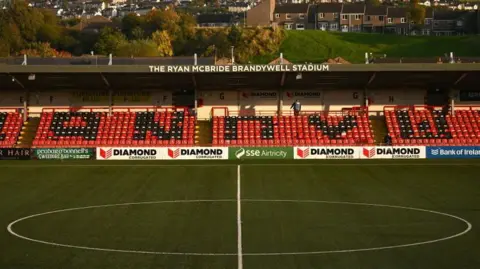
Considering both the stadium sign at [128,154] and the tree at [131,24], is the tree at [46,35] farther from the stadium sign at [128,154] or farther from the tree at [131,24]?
the stadium sign at [128,154]

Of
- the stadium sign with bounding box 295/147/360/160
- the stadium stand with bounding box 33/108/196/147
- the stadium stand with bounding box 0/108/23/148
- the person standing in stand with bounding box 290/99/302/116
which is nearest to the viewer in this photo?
the stadium sign with bounding box 295/147/360/160

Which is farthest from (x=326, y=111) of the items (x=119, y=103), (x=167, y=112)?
(x=119, y=103)

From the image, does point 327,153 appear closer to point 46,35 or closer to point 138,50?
point 138,50

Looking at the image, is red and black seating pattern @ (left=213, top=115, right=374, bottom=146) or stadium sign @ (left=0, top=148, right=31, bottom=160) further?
red and black seating pattern @ (left=213, top=115, right=374, bottom=146)

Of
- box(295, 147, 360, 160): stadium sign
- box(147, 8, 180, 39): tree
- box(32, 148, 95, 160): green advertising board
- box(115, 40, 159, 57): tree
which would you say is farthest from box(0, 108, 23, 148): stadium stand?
box(147, 8, 180, 39): tree

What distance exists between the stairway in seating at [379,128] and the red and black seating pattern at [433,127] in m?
0.56

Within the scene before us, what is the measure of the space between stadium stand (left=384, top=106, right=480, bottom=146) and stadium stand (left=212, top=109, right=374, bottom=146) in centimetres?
223

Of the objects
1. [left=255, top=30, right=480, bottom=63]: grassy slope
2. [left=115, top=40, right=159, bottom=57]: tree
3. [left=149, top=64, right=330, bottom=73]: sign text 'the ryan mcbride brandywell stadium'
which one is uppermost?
[left=255, top=30, right=480, bottom=63]: grassy slope

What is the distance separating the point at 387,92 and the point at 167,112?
17.7 metres

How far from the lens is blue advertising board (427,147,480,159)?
5675 centimetres

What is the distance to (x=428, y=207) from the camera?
34594mm

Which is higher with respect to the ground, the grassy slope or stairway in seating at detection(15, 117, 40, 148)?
the grassy slope

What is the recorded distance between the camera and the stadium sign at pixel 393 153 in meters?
56.5

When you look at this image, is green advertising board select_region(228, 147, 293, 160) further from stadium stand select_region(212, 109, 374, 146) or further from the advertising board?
stadium stand select_region(212, 109, 374, 146)
